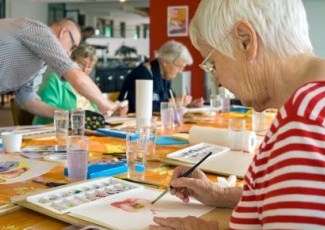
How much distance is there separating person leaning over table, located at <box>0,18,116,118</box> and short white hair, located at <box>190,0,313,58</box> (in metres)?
1.64

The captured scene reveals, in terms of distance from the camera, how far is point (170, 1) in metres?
6.27

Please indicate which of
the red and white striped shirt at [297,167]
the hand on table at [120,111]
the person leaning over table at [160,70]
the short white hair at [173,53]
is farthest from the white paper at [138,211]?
the short white hair at [173,53]

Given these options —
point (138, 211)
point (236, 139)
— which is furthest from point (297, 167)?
point (236, 139)

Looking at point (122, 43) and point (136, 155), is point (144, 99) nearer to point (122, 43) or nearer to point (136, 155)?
point (136, 155)

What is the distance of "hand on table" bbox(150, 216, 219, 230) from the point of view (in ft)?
2.91

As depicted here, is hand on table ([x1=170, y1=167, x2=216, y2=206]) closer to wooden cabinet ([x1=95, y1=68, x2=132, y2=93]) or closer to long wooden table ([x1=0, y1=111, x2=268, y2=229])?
long wooden table ([x1=0, y1=111, x2=268, y2=229])

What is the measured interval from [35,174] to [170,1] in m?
5.26

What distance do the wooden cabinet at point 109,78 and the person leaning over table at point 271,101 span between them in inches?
341

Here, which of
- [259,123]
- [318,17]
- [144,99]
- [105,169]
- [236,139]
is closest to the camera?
[105,169]

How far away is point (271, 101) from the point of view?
93 cm

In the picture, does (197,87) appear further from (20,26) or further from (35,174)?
(35,174)

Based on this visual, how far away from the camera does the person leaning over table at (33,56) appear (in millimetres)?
2367

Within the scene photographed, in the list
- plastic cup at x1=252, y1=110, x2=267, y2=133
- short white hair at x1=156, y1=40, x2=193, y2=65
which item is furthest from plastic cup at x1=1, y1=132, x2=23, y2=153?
short white hair at x1=156, y1=40, x2=193, y2=65

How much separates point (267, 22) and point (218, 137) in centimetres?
103
